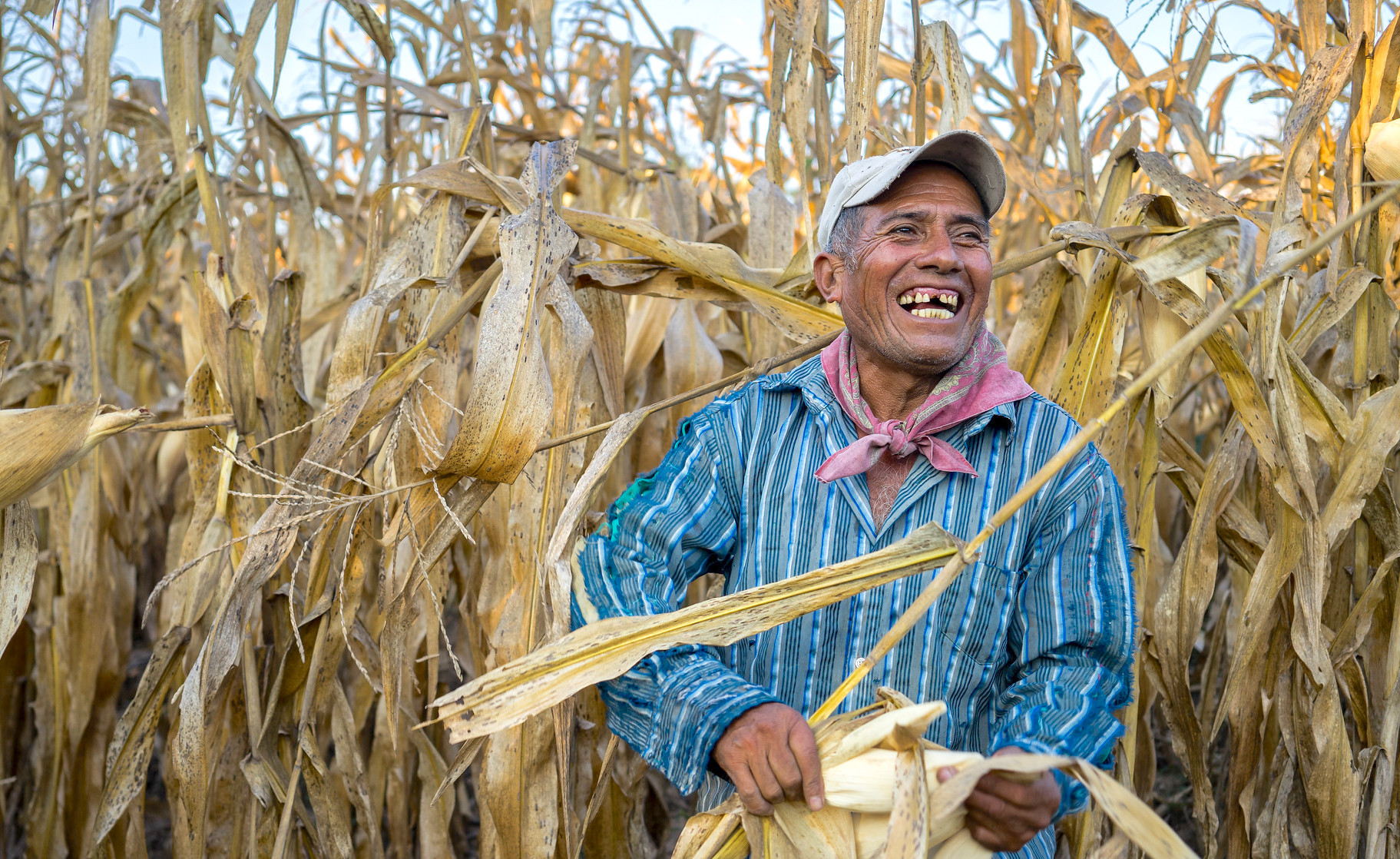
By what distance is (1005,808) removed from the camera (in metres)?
0.86

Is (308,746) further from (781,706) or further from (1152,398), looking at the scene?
(1152,398)

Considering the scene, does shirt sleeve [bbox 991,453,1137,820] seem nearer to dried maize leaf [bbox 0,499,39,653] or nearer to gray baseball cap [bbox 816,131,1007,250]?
gray baseball cap [bbox 816,131,1007,250]

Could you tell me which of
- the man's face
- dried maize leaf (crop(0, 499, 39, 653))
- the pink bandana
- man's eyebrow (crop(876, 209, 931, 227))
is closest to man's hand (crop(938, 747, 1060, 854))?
the pink bandana

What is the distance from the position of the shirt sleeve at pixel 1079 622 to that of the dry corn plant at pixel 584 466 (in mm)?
130

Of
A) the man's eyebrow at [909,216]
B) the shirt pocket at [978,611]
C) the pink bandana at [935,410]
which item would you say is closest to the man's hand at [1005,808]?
the shirt pocket at [978,611]

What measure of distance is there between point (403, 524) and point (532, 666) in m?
0.47

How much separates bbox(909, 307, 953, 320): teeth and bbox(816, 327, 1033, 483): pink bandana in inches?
1.9

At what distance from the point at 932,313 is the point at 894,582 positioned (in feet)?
1.01

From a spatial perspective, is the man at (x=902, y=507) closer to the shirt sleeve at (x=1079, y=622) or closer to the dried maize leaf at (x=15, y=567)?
the shirt sleeve at (x=1079, y=622)

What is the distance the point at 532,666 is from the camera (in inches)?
35.3

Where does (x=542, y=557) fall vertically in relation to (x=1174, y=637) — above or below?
above

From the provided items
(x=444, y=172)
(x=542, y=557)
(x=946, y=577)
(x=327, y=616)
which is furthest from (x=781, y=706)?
(x=444, y=172)

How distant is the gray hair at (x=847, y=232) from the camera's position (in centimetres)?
124

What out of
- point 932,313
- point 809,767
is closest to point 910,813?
point 809,767
